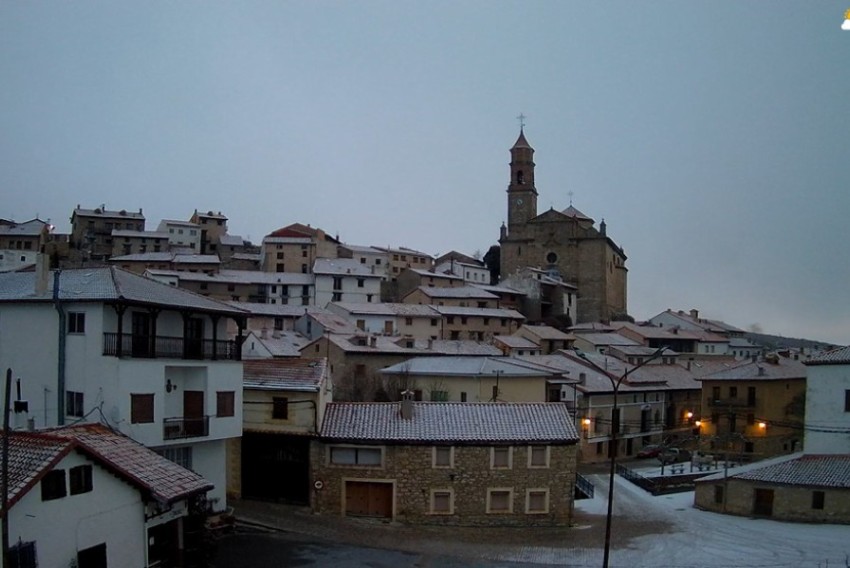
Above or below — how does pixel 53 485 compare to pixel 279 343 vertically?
above

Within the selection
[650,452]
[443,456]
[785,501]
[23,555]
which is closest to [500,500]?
[443,456]

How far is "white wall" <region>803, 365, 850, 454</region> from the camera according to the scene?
35875 mm

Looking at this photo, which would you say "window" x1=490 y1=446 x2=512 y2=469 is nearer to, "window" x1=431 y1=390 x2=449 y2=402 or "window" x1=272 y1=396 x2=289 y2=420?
"window" x1=272 y1=396 x2=289 y2=420

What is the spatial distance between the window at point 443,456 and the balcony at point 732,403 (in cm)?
2836

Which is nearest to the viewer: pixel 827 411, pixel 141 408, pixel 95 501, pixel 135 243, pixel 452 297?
pixel 95 501

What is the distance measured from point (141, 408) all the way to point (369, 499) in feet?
30.5

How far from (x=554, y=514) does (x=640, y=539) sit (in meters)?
3.22

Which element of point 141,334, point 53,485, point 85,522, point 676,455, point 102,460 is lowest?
point 676,455

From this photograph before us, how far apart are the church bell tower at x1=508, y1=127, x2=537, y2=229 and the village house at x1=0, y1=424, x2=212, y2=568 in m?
90.9

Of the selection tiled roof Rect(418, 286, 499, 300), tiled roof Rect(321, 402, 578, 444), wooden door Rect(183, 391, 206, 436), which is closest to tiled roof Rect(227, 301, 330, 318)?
tiled roof Rect(418, 286, 499, 300)

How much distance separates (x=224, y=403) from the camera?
90.1 feet

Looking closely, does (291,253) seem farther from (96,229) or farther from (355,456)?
(355,456)

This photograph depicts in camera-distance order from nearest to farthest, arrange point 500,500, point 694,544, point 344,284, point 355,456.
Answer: point 694,544 < point 500,500 < point 355,456 < point 344,284

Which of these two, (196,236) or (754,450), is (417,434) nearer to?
(754,450)
